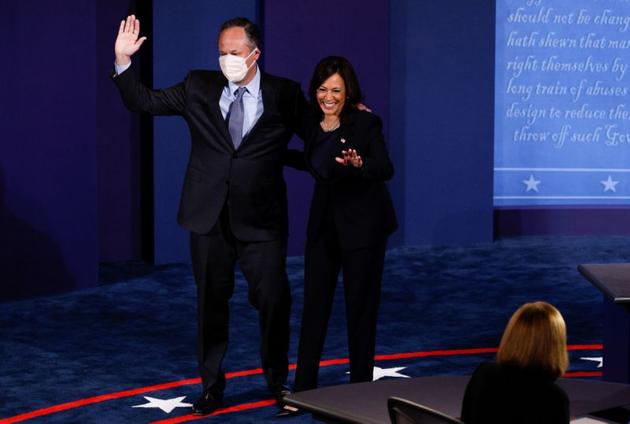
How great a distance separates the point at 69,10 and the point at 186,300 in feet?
6.35

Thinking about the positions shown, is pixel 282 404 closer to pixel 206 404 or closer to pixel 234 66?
pixel 206 404

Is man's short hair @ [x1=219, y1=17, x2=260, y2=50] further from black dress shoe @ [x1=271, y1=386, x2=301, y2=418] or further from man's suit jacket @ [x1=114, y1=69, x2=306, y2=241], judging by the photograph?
black dress shoe @ [x1=271, y1=386, x2=301, y2=418]

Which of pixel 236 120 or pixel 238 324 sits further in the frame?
pixel 238 324

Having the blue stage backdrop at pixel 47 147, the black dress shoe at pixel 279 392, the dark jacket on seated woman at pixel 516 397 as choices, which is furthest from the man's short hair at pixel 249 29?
the blue stage backdrop at pixel 47 147

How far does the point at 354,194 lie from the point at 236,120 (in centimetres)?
57

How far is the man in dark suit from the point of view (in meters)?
5.28

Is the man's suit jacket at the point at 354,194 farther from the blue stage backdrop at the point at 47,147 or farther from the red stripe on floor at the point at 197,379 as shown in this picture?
the blue stage backdrop at the point at 47,147

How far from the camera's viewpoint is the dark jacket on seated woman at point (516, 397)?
117 inches

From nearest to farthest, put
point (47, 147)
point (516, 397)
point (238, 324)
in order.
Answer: point (516, 397) → point (238, 324) → point (47, 147)

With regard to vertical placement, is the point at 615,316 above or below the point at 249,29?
below

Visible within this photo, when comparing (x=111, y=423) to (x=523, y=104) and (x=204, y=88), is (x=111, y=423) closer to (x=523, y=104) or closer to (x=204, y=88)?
(x=204, y=88)

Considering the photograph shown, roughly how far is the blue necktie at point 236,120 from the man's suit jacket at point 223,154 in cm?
3

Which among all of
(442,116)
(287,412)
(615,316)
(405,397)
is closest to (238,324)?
(287,412)

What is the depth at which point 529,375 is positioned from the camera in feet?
9.82
